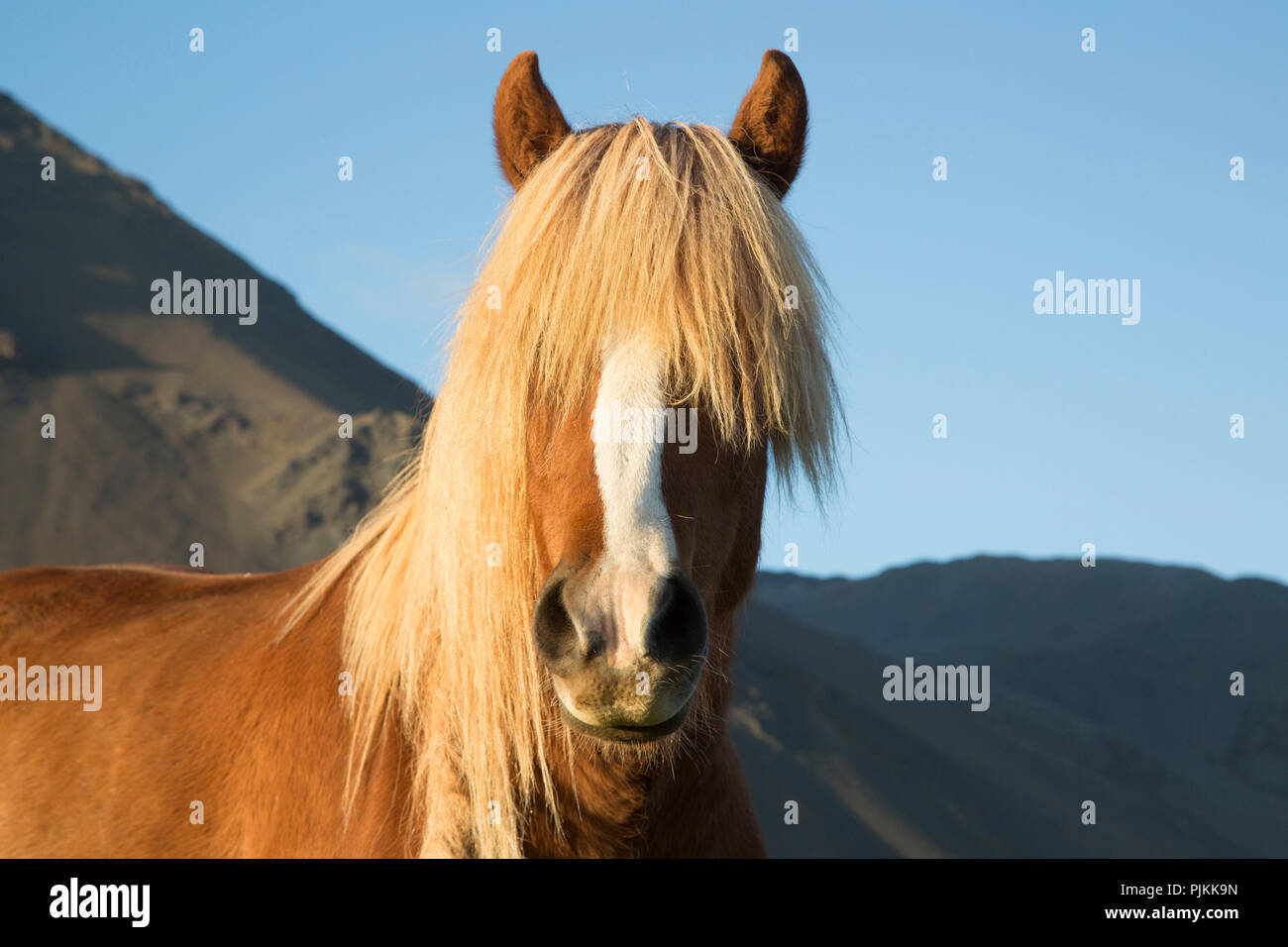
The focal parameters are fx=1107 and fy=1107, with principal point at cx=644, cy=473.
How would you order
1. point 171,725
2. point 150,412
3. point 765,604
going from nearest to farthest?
1. point 171,725
2. point 150,412
3. point 765,604

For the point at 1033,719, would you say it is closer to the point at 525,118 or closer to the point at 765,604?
the point at 765,604

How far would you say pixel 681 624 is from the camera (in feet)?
5.93

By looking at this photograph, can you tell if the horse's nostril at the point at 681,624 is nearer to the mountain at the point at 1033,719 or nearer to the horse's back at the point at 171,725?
the horse's back at the point at 171,725

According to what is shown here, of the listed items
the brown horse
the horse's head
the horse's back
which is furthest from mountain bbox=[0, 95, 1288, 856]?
the horse's head

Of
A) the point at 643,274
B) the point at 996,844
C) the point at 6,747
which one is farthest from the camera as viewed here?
the point at 996,844

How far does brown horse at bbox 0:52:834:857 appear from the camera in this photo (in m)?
1.85

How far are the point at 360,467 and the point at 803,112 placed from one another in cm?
2487

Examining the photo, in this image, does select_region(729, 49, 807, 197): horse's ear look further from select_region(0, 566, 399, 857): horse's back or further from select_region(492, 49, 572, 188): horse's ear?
select_region(0, 566, 399, 857): horse's back

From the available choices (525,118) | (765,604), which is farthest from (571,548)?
(765,604)

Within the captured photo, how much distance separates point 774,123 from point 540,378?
867 millimetres

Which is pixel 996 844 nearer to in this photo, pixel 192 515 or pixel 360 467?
pixel 360 467

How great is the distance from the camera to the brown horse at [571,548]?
6.07ft
